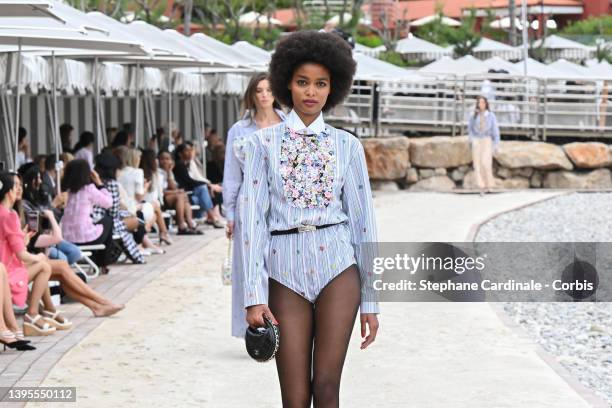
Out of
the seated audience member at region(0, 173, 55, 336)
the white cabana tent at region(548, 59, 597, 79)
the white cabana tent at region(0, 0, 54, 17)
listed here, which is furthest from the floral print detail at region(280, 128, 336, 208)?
the white cabana tent at region(548, 59, 597, 79)

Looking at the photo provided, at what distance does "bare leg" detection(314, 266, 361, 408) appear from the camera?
493 cm

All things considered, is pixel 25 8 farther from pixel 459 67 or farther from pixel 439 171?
pixel 459 67

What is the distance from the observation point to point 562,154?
29219mm

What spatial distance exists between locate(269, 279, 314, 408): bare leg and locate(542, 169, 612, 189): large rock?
81.7 feet

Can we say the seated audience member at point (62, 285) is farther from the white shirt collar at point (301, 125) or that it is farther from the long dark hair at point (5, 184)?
the white shirt collar at point (301, 125)

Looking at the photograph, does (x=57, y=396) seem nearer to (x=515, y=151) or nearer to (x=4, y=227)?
(x=4, y=227)

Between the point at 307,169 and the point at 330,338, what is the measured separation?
0.57 m

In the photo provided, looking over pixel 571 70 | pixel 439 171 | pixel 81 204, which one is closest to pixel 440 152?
pixel 439 171

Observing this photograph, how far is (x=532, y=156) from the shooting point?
2894 centimetres

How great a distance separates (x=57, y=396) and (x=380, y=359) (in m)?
2.11

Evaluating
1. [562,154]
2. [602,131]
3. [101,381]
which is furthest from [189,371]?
[602,131]

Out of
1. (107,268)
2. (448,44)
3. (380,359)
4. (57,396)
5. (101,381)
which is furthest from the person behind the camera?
(448,44)

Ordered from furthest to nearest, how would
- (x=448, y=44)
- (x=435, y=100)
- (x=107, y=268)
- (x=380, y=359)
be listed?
(x=448, y=44)
(x=435, y=100)
(x=107, y=268)
(x=380, y=359)

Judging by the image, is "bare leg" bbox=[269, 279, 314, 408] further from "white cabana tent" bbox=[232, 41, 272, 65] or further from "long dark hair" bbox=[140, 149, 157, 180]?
"white cabana tent" bbox=[232, 41, 272, 65]
